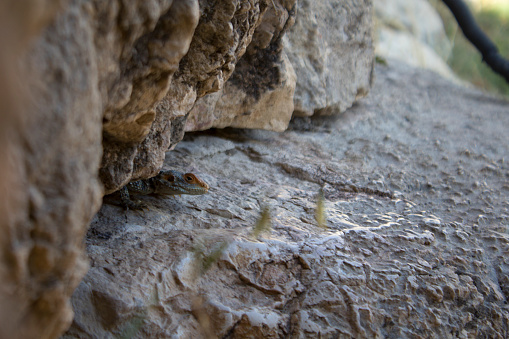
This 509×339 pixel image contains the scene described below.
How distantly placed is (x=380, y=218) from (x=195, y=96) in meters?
1.09

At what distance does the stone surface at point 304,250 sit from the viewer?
1550mm

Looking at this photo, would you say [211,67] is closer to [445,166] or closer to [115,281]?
[115,281]

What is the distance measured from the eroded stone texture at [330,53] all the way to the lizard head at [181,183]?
48.9 inches

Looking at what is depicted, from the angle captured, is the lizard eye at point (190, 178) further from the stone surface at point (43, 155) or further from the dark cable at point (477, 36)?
the dark cable at point (477, 36)

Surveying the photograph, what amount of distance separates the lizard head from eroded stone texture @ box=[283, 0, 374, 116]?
4.07 feet

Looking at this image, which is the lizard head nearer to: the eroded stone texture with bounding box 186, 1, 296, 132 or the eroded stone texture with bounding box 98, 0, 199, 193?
the eroded stone texture with bounding box 186, 1, 296, 132

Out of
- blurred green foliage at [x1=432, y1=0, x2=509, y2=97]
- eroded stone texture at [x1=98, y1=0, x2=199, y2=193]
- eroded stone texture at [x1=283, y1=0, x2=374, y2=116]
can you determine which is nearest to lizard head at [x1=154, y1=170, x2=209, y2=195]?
eroded stone texture at [x1=98, y1=0, x2=199, y2=193]

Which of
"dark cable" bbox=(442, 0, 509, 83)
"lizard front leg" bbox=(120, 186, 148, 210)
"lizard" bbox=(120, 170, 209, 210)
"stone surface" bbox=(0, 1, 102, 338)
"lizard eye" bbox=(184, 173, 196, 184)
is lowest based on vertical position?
"lizard front leg" bbox=(120, 186, 148, 210)

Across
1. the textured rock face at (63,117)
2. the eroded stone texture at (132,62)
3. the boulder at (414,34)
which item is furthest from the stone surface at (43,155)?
the boulder at (414,34)

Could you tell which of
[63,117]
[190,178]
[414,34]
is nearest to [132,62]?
[63,117]

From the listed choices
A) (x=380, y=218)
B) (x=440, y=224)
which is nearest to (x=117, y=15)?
(x=380, y=218)

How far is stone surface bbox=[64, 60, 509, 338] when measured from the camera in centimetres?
155

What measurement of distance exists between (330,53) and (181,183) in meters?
1.82

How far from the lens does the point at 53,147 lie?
874 mm
